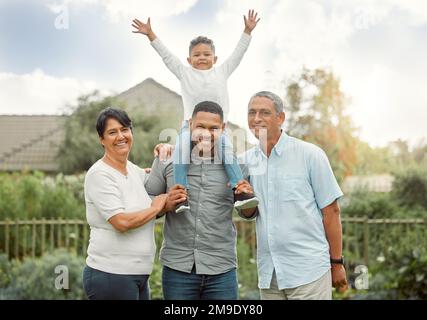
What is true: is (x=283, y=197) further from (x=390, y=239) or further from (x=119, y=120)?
(x=390, y=239)

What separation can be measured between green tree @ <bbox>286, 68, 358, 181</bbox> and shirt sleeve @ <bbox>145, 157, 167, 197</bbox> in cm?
775

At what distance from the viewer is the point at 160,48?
3766 mm

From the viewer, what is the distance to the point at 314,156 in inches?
120

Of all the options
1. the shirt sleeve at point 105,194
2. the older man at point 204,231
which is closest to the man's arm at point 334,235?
the older man at point 204,231

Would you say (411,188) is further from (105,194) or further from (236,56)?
(105,194)

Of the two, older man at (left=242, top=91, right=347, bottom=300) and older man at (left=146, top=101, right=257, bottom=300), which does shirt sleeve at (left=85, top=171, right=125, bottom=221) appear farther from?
older man at (left=242, top=91, right=347, bottom=300)

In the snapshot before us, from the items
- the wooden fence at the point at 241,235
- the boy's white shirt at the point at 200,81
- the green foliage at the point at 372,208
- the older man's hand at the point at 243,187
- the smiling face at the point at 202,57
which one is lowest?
the wooden fence at the point at 241,235

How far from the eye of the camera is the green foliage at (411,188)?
373 inches

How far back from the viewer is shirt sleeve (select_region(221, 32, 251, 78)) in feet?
12.3

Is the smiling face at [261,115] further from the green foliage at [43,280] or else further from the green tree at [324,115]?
the green tree at [324,115]

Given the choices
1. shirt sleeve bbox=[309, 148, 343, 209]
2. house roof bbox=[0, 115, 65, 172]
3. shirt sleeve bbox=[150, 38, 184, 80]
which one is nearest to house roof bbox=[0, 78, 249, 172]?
house roof bbox=[0, 115, 65, 172]

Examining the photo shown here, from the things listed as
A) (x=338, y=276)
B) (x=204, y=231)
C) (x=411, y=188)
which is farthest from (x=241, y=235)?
(x=204, y=231)

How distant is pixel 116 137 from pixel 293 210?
88 cm

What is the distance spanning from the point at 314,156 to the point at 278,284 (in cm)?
62
